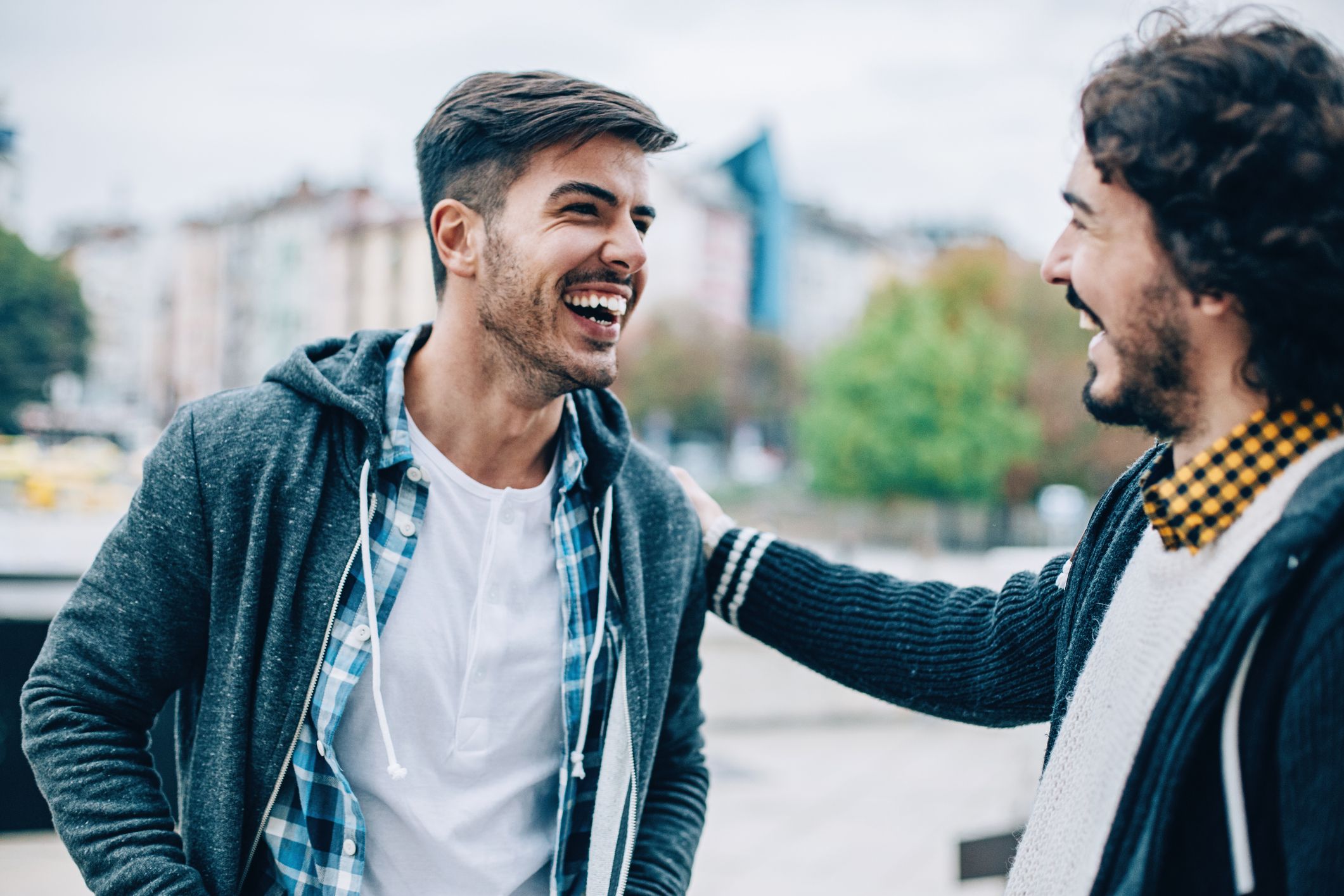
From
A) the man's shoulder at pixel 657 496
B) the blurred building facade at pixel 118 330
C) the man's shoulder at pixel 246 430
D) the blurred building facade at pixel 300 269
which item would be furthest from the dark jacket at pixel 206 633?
the blurred building facade at pixel 300 269

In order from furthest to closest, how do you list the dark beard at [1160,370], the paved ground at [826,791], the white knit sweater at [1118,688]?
the paved ground at [826,791]
the dark beard at [1160,370]
the white knit sweater at [1118,688]

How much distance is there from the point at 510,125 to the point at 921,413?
36.3m

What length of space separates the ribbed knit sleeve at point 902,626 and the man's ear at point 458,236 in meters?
0.77

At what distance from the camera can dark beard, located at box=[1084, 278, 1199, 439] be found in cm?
144

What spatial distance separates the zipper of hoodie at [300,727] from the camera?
1708 mm

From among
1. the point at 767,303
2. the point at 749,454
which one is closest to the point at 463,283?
the point at 749,454

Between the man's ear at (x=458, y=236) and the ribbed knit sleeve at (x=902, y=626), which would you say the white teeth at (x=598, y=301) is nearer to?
the man's ear at (x=458, y=236)

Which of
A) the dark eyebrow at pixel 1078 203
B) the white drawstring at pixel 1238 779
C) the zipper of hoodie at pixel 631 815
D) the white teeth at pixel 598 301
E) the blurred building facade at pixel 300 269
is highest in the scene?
the dark eyebrow at pixel 1078 203

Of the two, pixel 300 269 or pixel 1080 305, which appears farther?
pixel 300 269

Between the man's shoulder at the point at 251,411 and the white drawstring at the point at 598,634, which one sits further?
the white drawstring at the point at 598,634

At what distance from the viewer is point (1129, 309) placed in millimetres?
1466

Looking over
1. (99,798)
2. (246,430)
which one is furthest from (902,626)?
(99,798)

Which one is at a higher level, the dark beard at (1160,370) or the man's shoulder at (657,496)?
the dark beard at (1160,370)

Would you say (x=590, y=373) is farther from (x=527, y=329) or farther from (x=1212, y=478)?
(x=1212, y=478)
